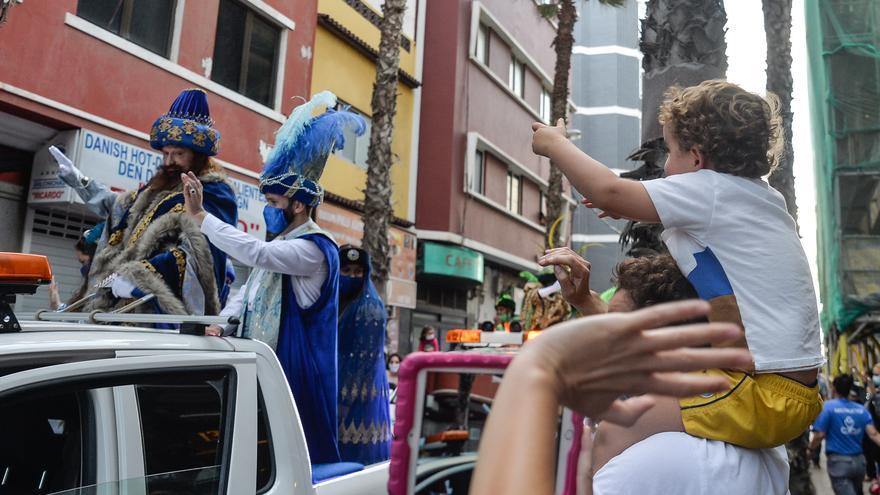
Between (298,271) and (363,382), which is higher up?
(298,271)

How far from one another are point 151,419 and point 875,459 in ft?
35.9

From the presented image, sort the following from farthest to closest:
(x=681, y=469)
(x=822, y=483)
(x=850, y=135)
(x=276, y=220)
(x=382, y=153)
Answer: (x=850, y=135), (x=822, y=483), (x=382, y=153), (x=276, y=220), (x=681, y=469)

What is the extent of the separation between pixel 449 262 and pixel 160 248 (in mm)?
14382

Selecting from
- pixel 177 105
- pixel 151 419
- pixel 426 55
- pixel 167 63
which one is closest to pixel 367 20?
pixel 426 55

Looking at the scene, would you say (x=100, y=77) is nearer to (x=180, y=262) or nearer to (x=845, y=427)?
(x=180, y=262)

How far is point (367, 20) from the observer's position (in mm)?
15656

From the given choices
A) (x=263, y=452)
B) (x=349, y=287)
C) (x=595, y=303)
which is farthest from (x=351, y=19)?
(x=595, y=303)

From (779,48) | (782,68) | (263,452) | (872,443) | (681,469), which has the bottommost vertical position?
(872,443)

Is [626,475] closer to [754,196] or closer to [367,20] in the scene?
[754,196]

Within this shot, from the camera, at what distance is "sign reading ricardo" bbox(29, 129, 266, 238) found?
868 cm

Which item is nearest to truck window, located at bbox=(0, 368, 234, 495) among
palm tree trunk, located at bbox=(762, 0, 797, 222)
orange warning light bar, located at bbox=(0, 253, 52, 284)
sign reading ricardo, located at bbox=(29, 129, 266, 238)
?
orange warning light bar, located at bbox=(0, 253, 52, 284)

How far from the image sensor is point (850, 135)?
17125 millimetres

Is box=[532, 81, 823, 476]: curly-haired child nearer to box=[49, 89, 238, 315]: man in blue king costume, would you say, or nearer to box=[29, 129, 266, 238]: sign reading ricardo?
box=[49, 89, 238, 315]: man in blue king costume

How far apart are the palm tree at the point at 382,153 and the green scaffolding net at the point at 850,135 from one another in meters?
11.0
